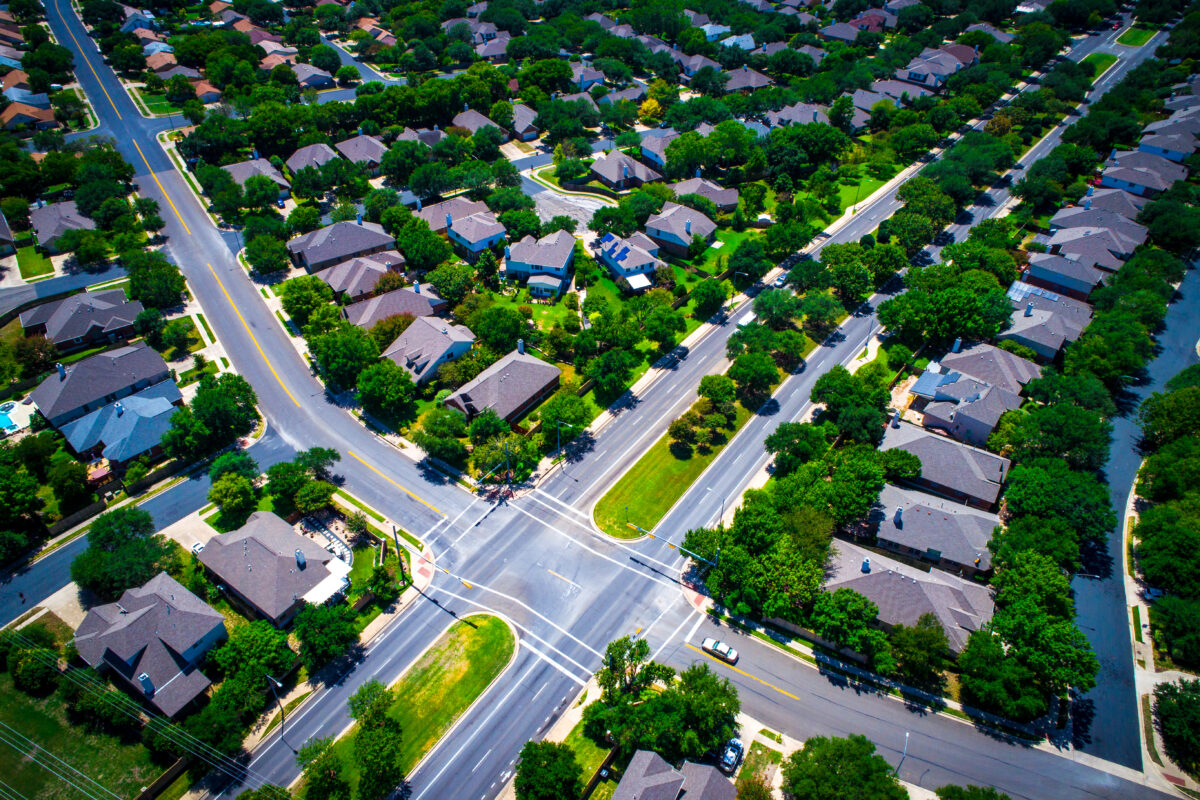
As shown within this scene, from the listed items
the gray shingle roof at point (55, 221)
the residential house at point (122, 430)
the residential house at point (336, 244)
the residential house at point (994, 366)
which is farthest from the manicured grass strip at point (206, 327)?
the residential house at point (994, 366)

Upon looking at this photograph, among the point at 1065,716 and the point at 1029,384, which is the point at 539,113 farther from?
the point at 1065,716

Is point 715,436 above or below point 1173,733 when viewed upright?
above

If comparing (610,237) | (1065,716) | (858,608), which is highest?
(610,237)

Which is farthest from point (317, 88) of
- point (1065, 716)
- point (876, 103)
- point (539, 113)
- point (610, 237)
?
point (1065, 716)

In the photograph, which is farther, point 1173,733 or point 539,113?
→ point 539,113

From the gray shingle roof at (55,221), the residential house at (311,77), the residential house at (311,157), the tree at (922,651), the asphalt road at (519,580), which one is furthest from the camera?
the residential house at (311,77)

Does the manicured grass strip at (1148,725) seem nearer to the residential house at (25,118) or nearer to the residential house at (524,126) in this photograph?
the residential house at (524,126)

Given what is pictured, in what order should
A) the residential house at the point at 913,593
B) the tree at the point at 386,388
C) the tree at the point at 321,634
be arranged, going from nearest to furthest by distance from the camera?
the tree at the point at 321,634 < the residential house at the point at 913,593 < the tree at the point at 386,388
